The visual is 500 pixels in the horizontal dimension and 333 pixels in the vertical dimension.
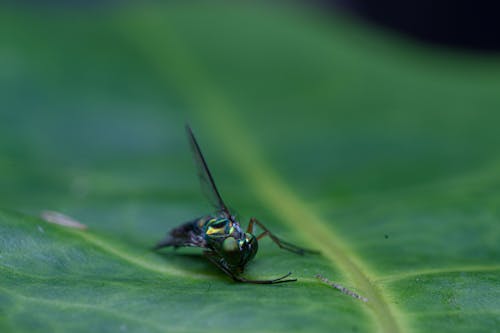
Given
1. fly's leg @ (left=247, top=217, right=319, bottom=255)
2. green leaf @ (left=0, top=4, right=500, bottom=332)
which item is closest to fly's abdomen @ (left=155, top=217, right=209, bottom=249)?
green leaf @ (left=0, top=4, right=500, bottom=332)

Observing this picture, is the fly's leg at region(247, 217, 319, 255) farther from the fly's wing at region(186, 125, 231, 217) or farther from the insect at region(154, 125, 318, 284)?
the fly's wing at region(186, 125, 231, 217)

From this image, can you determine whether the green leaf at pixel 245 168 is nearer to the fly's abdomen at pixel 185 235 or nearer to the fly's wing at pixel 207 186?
the fly's abdomen at pixel 185 235

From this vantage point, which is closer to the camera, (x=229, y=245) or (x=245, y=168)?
(x=229, y=245)

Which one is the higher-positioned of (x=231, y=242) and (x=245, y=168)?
(x=245, y=168)

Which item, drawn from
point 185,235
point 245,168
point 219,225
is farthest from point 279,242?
point 245,168

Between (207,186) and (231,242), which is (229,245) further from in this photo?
(207,186)

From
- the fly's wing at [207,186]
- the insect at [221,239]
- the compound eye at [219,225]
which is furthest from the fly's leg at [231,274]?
the fly's wing at [207,186]

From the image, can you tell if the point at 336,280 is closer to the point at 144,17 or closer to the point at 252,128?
the point at 252,128
